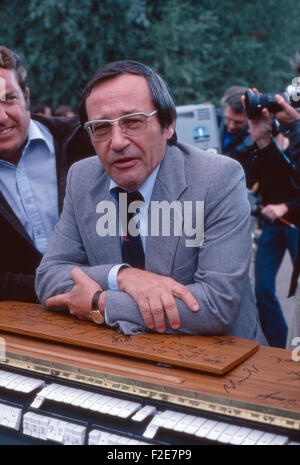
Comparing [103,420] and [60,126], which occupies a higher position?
[60,126]

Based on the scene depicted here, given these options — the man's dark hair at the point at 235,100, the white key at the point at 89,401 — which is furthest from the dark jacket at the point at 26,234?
Answer: the man's dark hair at the point at 235,100

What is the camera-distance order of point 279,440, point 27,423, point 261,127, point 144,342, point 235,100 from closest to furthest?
1. point 279,440
2. point 27,423
3. point 144,342
4. point 261,127
5. point 235,100

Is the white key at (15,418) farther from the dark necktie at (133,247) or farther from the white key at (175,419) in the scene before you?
the dark necktie at (133,247)

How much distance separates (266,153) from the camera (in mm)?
3693

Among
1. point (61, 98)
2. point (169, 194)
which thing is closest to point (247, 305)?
point (169, 194)

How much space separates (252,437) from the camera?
3.83ft

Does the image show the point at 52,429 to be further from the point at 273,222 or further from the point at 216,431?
the point at 273,222

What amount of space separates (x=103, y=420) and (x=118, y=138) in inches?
36.1

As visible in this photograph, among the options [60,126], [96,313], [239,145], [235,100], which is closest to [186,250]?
[96,313]

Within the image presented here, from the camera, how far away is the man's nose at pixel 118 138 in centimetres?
185

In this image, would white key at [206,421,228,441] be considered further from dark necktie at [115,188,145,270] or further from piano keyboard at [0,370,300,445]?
dark necktie at [115,188,145,270]

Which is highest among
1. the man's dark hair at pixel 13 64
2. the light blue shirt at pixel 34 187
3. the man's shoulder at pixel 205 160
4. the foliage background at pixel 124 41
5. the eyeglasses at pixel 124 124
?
the foliage background at pixel 124 41

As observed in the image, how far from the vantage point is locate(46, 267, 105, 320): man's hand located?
5.98ft

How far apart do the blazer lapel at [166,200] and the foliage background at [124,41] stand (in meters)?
10.8
